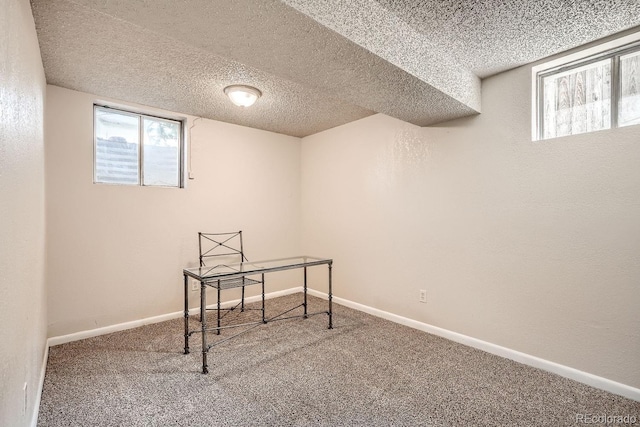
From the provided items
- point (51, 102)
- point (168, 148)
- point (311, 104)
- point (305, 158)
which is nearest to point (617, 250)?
point (311, 104)

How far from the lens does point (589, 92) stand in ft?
6.86

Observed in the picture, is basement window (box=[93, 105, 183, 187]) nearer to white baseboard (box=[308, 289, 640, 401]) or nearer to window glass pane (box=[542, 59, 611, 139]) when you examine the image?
white baseboard (box=[308, 289, 640, 401])

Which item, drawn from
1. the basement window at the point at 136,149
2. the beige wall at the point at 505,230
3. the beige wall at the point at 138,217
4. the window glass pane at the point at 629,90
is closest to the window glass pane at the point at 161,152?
the basement window at the point at 136,149

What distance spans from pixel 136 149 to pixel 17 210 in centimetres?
214

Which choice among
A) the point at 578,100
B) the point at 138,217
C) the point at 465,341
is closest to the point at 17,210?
the point at 138,217

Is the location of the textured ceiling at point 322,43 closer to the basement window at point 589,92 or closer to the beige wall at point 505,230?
the basement window at point 589,92

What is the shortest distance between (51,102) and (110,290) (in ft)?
5.60

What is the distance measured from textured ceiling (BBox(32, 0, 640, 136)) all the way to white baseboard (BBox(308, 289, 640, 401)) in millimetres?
1902

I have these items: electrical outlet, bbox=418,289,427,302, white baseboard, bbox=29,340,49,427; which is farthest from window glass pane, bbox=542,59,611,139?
white baseboard, bbox=29,340,49,427

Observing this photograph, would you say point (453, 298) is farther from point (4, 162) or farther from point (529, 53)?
point (4, 162)

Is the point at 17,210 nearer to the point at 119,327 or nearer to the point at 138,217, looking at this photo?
the point at 138,217

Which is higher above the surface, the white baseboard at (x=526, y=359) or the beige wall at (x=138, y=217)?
the beige wall at (x=138, y=217)

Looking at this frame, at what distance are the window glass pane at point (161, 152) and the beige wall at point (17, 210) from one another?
1.50 m

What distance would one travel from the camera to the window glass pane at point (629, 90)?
191 cm
